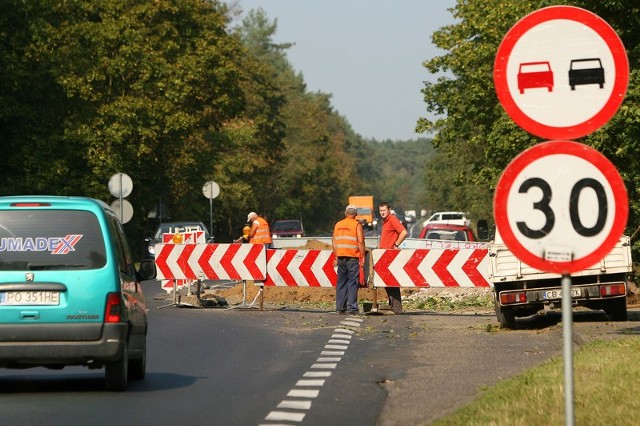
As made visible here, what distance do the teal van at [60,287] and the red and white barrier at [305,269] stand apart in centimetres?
1447

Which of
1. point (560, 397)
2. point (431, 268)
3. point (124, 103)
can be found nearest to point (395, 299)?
point (431, 268)

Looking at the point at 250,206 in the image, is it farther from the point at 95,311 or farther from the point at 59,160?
the point at 95,311

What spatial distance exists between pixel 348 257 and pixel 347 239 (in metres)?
0.36

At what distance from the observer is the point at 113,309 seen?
1307 centimetres

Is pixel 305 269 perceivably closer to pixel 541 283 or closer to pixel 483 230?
pixel 483 230

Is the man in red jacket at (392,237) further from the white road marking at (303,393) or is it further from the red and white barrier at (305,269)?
the white road marking at (303,393)

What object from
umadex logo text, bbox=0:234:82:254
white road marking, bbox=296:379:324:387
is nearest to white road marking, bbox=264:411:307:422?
white road marking, bbox=296:379:324:387

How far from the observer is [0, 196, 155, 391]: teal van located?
508 inches

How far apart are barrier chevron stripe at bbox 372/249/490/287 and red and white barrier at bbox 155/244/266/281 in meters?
2.85

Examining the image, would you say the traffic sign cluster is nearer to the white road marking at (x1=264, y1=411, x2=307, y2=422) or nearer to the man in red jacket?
the white road marking at (x1=264, y1=411, x2=307, y2=422)

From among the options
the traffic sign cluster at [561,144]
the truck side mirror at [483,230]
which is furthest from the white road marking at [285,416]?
the truck side mirror at [483,230]

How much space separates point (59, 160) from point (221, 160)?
19809mm

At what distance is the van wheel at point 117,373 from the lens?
13.3 metres

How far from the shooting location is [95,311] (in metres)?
13.0
